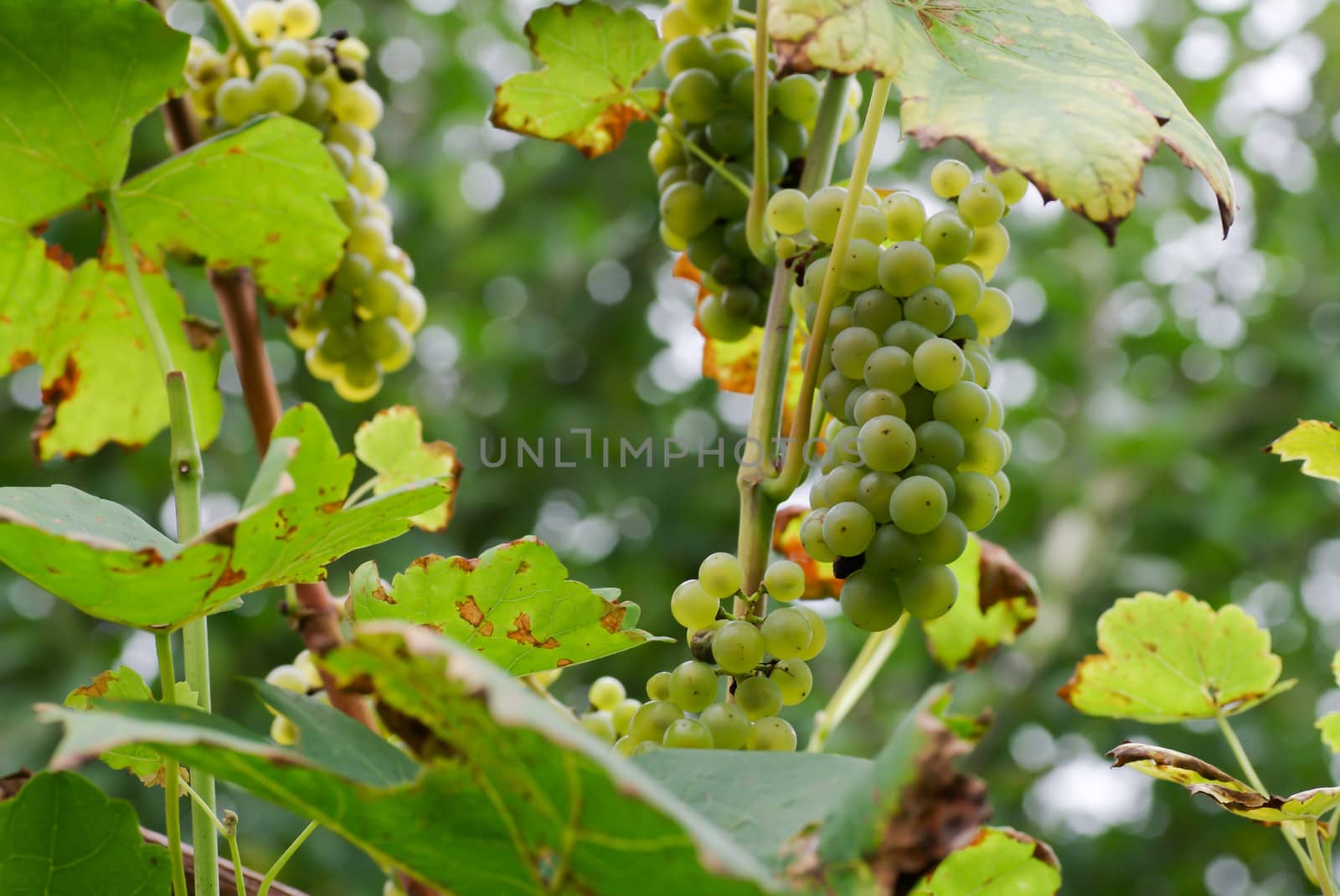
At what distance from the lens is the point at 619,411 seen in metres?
2.97

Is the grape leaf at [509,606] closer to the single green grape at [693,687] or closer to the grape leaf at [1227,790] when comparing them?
the single green grape at [693,687]

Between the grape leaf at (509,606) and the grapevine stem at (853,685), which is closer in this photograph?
the grape leaf at (509,606)

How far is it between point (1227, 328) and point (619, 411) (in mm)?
1846

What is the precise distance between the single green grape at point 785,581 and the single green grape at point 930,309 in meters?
0.09

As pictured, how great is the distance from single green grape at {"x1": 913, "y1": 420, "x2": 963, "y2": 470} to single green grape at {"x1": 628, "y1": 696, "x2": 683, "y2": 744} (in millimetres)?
107

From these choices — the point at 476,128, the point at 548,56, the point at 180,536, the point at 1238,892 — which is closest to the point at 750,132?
the point at 548,56

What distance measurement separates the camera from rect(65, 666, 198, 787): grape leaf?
0.32m

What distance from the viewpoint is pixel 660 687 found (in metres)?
0.35

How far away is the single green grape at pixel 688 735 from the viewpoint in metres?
0.31

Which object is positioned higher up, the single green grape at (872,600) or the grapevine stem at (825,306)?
the grapevine stem at (825,306)

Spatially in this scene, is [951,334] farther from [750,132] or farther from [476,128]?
[476,128]

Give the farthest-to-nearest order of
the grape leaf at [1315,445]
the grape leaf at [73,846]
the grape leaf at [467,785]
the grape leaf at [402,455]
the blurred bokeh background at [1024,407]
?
1. the blurred bokeh background at [1024,407]
2. the grape leaf at [402,455]
3. the grape leaf at [1315,445]
4. the grape leaf at [73,846]
5. the grape leaf at [467,785]

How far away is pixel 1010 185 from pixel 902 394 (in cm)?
9

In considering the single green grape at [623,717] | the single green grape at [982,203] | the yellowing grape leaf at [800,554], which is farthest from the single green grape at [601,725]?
the single green grape at [982,203]
